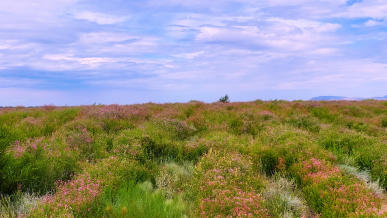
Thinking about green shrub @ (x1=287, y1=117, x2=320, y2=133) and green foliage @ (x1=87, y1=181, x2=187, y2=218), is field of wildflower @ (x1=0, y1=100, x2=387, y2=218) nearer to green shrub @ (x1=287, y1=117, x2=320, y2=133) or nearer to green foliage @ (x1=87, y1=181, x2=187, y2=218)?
green foliage @ (x1=87, y1=181, x2=187, y2=218)

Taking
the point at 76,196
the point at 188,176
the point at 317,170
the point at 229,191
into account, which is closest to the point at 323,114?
→ the point at 317,170

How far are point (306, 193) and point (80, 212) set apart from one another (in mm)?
4114

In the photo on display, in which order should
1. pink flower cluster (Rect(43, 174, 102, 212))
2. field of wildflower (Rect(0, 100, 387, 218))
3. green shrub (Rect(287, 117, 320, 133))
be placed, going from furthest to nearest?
green shrub (Rect(287, 117, 320, 133))
field of wildflower (Rect(0, 100, 387, 218))
pink flower cluster (Rect(43, 174, 102, 212))

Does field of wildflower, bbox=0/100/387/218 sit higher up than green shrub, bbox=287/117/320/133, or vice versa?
green shrub, bbox=287/117/320/133

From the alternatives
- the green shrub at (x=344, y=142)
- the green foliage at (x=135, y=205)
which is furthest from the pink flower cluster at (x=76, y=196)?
the green shrub at (x=344, y=142)

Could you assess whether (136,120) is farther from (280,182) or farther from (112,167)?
(280,182)

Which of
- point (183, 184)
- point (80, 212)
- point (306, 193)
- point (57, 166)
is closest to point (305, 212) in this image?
point (306, 193)

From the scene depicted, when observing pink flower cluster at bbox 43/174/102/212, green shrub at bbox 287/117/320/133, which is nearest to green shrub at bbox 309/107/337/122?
green shrub at bbox 287/117/320/133

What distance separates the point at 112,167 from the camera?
5809 mm

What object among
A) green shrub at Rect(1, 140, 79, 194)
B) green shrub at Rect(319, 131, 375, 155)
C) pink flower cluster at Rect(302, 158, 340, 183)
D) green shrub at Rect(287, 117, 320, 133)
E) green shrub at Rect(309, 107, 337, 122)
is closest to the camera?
green shrub at Rect(1, 140, 79, 194)

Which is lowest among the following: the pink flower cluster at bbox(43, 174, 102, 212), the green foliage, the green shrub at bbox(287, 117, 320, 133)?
the green foliage

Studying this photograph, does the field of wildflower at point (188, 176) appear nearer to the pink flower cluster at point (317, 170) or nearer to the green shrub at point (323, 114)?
the pink flower cluster at point (317, 170)

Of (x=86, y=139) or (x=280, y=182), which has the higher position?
(x=86, y=139)

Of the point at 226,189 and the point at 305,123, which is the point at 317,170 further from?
the point at 305,123
